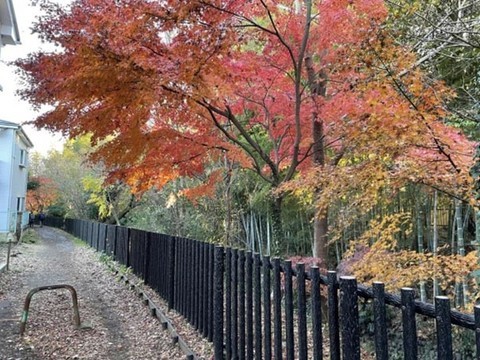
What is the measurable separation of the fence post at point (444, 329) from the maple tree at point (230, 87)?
262cm

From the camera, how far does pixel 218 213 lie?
12.3 meters

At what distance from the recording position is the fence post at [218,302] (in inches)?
161

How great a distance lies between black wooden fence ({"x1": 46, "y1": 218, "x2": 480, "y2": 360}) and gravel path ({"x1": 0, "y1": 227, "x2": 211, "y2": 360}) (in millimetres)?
436

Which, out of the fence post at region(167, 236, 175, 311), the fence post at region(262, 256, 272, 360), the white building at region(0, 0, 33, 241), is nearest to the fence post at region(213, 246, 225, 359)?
the fence post at region(262, 256, 272, 360)

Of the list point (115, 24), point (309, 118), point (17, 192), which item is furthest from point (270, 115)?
point (17, 192)

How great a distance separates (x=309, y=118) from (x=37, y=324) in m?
5.55

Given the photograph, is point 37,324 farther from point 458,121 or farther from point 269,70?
point 458,121

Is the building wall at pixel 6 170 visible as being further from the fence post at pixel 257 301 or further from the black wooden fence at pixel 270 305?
the fence post at pixel 257 301

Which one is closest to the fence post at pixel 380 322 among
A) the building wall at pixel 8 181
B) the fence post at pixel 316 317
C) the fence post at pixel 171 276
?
the fence post at pixel 316 317

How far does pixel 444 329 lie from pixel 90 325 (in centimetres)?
533

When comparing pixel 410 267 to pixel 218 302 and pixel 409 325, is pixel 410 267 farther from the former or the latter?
pixel 409 325

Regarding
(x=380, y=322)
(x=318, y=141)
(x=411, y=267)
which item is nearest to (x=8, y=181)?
(x=318, y=141)

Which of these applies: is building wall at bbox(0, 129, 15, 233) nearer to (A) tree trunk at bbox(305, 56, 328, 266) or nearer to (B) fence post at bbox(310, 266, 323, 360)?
(A) tree trunk at bbox(305, 56, 328, 266)

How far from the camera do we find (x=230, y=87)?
6188 mm
